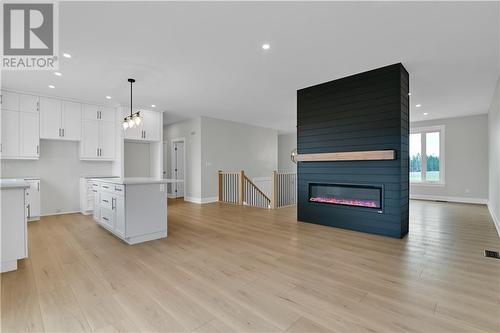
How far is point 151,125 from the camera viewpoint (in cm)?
706

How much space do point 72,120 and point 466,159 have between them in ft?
37.4

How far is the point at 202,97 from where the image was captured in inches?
229

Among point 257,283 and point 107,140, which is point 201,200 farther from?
point 257,283

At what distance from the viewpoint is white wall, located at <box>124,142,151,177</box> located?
727 cm

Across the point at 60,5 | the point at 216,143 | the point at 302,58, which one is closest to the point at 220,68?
the point at 302,58

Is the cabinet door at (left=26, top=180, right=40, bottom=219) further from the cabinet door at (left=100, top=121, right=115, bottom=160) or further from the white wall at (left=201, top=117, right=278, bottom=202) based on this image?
the white wall at (left=201, top=117, right=278, bottom=202)

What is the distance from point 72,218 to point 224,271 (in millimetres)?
4673

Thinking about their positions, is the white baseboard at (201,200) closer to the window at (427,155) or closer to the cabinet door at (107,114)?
the cabinet door at (107,114)

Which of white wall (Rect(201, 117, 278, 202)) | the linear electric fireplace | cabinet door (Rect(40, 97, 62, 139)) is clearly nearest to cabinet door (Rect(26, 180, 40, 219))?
cabinet door (Rect(40, 97, 62, 139))

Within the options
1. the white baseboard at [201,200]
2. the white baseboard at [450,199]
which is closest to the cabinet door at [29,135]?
the white baseboard at [201,200]

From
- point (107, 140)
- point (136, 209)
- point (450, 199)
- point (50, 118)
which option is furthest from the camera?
point (450, 199)

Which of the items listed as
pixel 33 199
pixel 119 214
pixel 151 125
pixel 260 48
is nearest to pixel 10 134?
pixel 33 199

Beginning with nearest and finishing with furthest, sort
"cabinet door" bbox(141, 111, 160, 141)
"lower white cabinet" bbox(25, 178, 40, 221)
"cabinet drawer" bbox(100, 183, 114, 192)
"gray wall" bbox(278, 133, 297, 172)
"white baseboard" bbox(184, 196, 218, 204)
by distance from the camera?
"cabinet drawer" bbox(100, 183, 114, 192) → "lower white cabinet" bbox(25, 178, 40, 221) → "cabinet door" bbox(141, 111, 160, 141) → "white baseboard" bbox(184, 196, 218, 204) → "gray wall" bbox(278, 133, 297, 172)

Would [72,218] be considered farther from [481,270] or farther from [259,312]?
[481,270]
